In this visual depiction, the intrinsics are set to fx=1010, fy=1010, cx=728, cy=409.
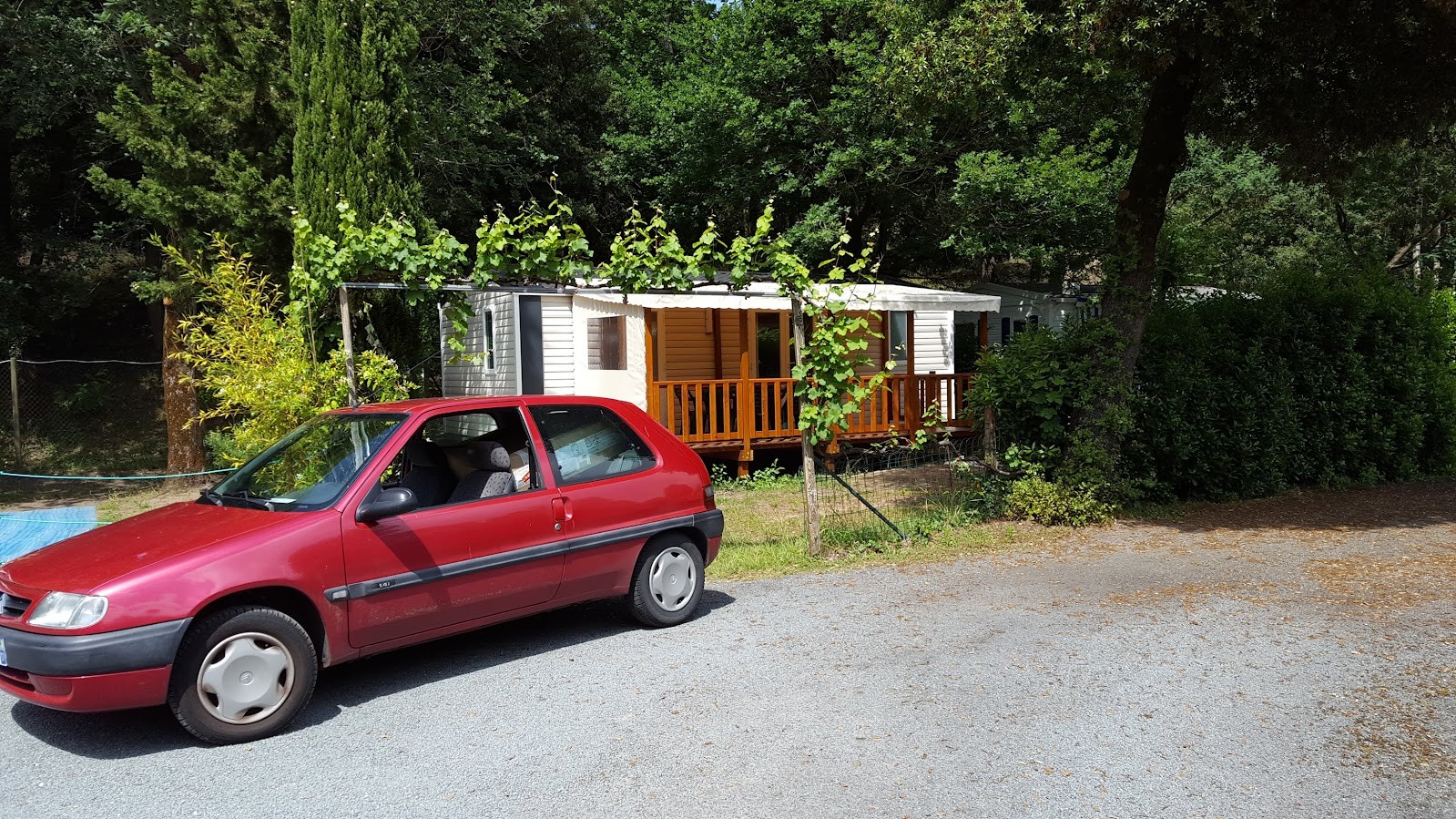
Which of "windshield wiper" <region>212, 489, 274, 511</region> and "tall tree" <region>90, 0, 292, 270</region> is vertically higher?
"tall tree" <region>90, 0, 292, 270</region>

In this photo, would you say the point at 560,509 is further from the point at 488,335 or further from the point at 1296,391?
the point at 488,335

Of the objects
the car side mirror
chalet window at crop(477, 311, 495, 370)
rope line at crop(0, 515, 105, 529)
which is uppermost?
chalet window at crop(477, 311, 495, 370)

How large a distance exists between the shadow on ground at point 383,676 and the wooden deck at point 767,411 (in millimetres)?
6684

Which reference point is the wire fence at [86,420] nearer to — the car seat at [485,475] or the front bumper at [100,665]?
the car seat at [485,475]

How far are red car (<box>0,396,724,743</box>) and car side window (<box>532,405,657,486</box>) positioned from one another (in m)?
0.01

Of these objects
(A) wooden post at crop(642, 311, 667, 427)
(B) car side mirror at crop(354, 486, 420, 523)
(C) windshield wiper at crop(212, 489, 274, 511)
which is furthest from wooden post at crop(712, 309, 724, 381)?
(B) car side mirror at crop(354, 486, 420, 523)

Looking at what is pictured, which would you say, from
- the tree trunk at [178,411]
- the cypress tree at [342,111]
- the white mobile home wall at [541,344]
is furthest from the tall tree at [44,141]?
the white mobile home wall at [541,344]

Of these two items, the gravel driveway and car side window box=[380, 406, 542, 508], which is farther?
car side window box=[380, 406, 542, 508]

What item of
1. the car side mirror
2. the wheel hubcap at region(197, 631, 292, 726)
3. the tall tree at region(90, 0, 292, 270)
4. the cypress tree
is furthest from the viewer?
the tall tree at region(90, 0, 292, 270)

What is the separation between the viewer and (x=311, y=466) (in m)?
5.43

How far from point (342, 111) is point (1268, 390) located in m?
11.7

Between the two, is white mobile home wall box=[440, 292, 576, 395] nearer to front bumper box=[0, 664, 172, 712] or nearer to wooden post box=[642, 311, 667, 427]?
wooden post box=[642, 311, 667, 427]

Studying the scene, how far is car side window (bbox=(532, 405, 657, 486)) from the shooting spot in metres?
6.02

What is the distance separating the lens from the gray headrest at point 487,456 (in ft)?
19.1
